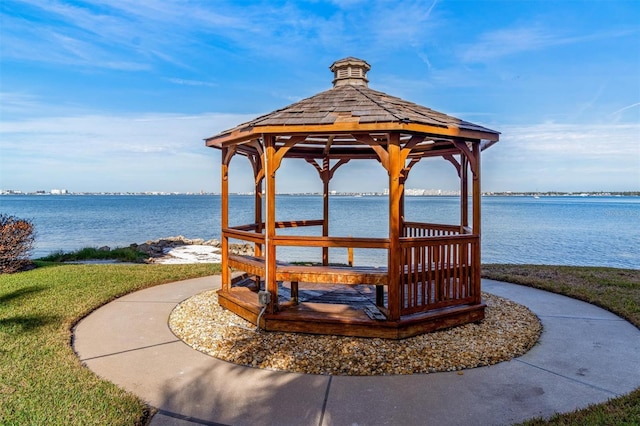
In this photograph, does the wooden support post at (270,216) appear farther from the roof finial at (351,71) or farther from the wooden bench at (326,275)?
the roof finial at (351,71)

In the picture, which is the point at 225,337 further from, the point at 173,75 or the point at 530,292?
the point at 173,75

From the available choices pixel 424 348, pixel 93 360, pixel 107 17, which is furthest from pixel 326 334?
pixel 107 17

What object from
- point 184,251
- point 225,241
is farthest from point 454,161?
point 184,251

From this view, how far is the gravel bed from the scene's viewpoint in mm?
3840

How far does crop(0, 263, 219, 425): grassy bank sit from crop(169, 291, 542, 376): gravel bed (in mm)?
1218

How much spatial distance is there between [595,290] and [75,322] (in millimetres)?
8965

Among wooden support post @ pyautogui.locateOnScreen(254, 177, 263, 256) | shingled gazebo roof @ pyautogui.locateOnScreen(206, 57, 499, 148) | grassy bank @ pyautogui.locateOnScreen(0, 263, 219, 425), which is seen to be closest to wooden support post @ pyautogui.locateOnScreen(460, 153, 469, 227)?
shingled gazebo roof @ pyautogui.locateOnScreen(206, 57, 499, 148)

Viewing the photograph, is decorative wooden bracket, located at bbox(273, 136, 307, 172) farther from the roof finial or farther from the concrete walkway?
the concrete walkway


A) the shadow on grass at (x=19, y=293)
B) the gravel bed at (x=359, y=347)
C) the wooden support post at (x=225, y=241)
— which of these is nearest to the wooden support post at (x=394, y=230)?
the gravel bed at (x=359, y=347)

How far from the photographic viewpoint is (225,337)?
4641mm

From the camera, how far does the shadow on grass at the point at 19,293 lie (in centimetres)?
626

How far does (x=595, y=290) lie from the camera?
22.9 ft

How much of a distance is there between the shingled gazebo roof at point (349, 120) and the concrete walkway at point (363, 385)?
2816mm

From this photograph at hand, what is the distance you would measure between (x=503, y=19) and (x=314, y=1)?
572cm
